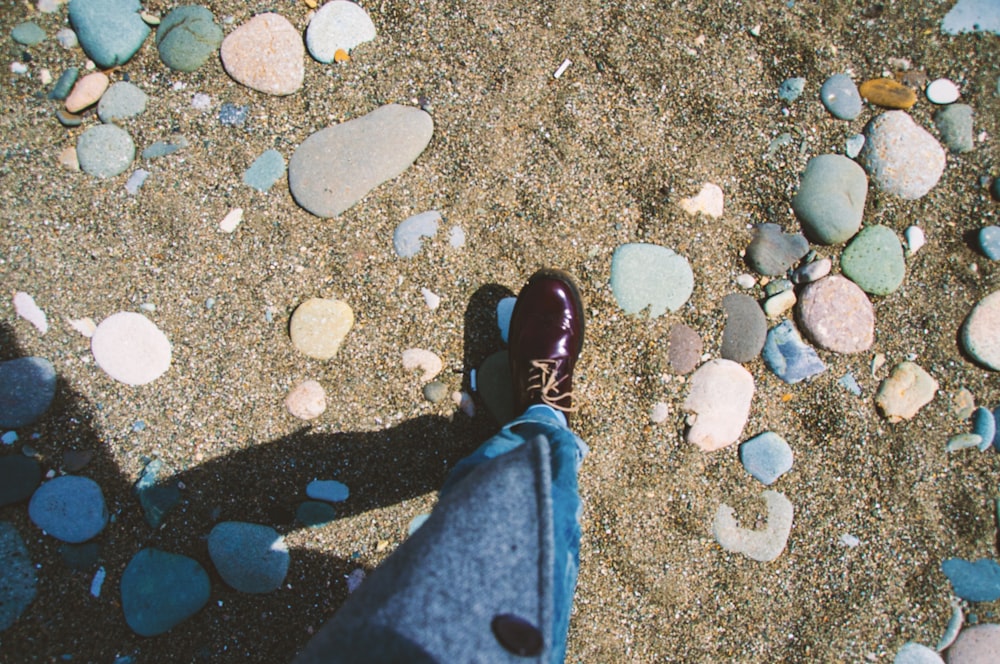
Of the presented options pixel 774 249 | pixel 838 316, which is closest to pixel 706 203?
pixel 774 249

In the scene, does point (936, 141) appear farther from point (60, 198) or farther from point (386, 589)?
point (60, 198)

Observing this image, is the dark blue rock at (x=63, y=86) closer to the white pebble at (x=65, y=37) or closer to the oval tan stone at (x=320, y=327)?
the white pebble at (x=65, y=37)

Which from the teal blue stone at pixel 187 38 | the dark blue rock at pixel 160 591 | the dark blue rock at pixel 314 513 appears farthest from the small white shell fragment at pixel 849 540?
the teal blue stone at pixel 187 38

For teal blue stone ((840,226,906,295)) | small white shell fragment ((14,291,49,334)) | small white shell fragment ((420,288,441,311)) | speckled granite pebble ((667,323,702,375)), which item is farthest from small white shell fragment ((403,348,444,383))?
teal blue stone ((840,226,906,295))

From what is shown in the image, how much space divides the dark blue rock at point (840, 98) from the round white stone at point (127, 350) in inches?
85.0

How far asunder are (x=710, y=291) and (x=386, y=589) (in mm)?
1323

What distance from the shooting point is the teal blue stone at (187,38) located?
1888mm

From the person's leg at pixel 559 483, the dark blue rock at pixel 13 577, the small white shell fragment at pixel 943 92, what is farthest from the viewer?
the small white shell fragment at pixel 943 92

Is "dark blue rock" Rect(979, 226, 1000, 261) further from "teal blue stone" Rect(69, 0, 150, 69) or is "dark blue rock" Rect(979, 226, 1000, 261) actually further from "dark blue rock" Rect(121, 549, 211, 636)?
"teal blue stone" Rect(69, 0, 150, 69)

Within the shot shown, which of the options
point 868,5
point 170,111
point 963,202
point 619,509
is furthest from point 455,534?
point 868,5

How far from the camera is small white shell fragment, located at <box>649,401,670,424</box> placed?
185cm

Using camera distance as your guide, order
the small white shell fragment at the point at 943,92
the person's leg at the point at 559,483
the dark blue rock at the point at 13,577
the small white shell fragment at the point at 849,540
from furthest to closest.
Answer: the small white shell fragment at the point at 943,92 → the small white shell fragment at the point at 849,540 → the dark blue rock at the point at 13,577 → the person's leg at the point at 559,483

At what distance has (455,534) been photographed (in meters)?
1.02

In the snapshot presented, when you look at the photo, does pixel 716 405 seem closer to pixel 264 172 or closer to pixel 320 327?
pixel 320 327
